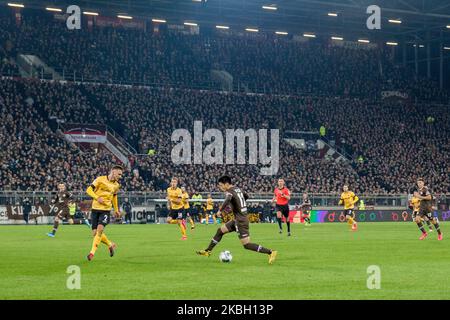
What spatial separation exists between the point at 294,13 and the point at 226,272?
193ft

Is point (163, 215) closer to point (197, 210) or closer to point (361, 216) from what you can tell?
point (197, 210)

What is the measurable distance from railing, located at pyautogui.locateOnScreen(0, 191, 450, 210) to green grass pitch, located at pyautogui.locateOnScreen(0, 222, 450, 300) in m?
24.5

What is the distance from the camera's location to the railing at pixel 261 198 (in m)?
51.9

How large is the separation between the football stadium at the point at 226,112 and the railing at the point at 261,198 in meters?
0.10

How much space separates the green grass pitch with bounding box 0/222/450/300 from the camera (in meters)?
14.1

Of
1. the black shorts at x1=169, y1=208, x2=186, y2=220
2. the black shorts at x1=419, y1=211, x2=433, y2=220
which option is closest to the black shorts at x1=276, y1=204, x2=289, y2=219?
the black shorts at x1=169, y1=208, x2=186, y2=220

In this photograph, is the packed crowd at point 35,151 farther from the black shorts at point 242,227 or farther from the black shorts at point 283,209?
the black shorts at point 242,227

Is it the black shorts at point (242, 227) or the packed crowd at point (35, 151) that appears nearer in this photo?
the black shorts at point (242, 227)

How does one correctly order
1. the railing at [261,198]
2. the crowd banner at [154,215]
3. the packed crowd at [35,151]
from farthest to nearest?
1. the packed crowd at [35,151]
2. the railing at [261,198]
3. the crowd banner at [154,215]

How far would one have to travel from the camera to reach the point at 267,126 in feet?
236

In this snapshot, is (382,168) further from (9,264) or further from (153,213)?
(9,264)

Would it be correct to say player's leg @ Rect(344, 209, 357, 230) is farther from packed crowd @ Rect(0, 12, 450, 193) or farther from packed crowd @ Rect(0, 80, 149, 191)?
packed crowd @ Rect(0, 80, 149, 191)

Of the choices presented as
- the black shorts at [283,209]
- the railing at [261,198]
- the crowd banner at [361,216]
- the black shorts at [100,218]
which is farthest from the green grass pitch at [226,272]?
the crowd banner at [361,216]
